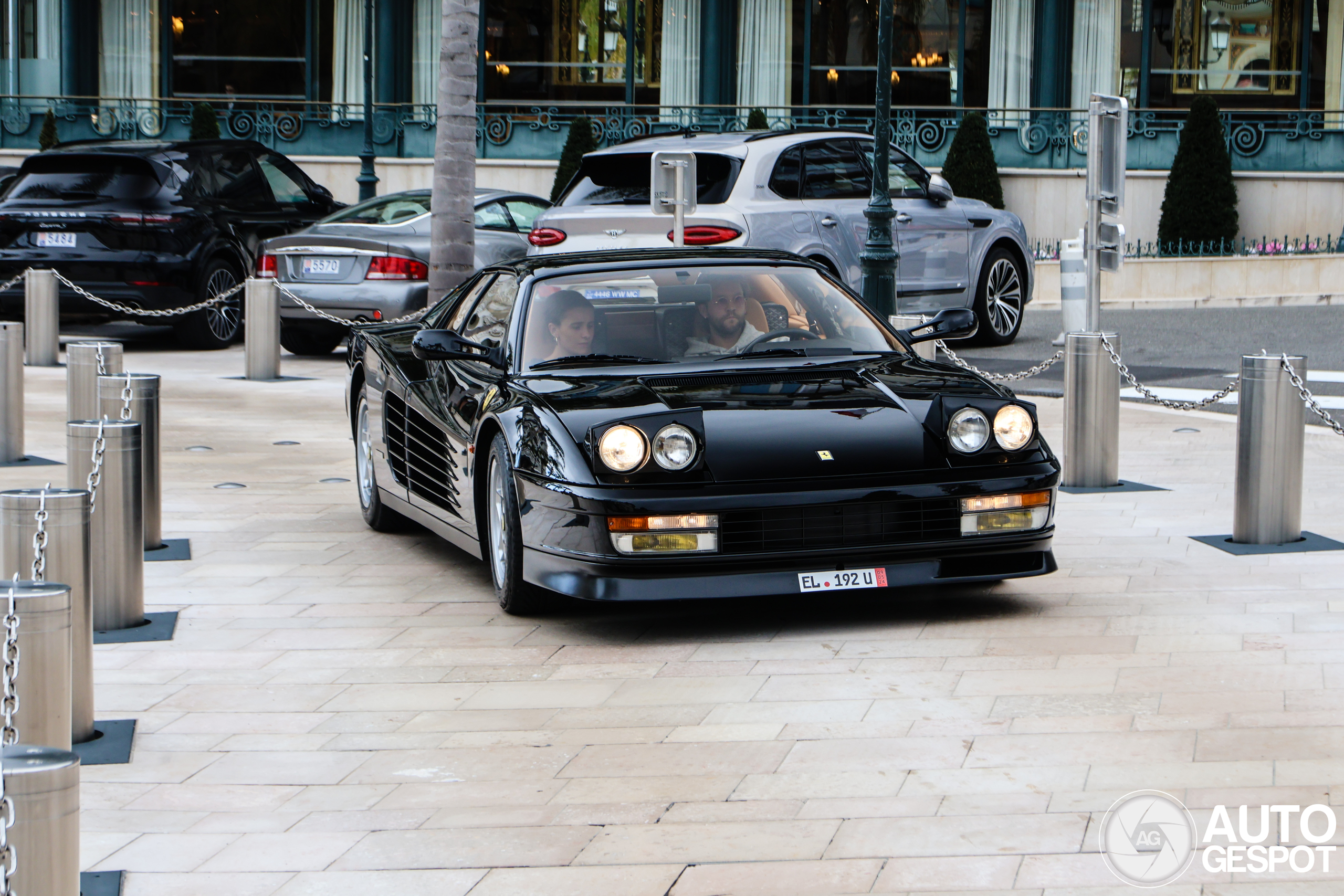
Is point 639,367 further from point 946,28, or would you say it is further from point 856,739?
point 946,28

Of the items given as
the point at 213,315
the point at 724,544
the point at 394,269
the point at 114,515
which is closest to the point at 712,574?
the point at 724,544

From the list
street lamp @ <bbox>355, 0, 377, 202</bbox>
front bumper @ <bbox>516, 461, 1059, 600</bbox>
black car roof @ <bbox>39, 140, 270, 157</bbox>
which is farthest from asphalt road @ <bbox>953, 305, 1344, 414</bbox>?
street lamp @ <bbox>355, 0, 377, 202</bbox>

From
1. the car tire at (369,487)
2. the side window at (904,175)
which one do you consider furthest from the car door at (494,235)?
the car tire at (369,487)

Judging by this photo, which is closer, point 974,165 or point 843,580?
point 843,580

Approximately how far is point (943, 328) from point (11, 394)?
5.42 meters

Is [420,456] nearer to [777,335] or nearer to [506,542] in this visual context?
[506,542]

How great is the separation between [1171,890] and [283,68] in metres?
28.1

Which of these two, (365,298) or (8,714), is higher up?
(365,298)

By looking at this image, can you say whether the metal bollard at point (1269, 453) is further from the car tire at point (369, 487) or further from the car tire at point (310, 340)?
the car tire at point (310, 340)

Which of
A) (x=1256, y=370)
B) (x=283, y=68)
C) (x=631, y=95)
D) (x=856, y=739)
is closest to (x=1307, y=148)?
(x=631, y=95)

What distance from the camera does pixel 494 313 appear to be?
741cm

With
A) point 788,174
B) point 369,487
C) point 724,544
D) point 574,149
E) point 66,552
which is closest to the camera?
point 66,552

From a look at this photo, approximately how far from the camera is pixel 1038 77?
2688 centimetres

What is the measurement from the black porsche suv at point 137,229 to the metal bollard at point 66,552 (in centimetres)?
1152
